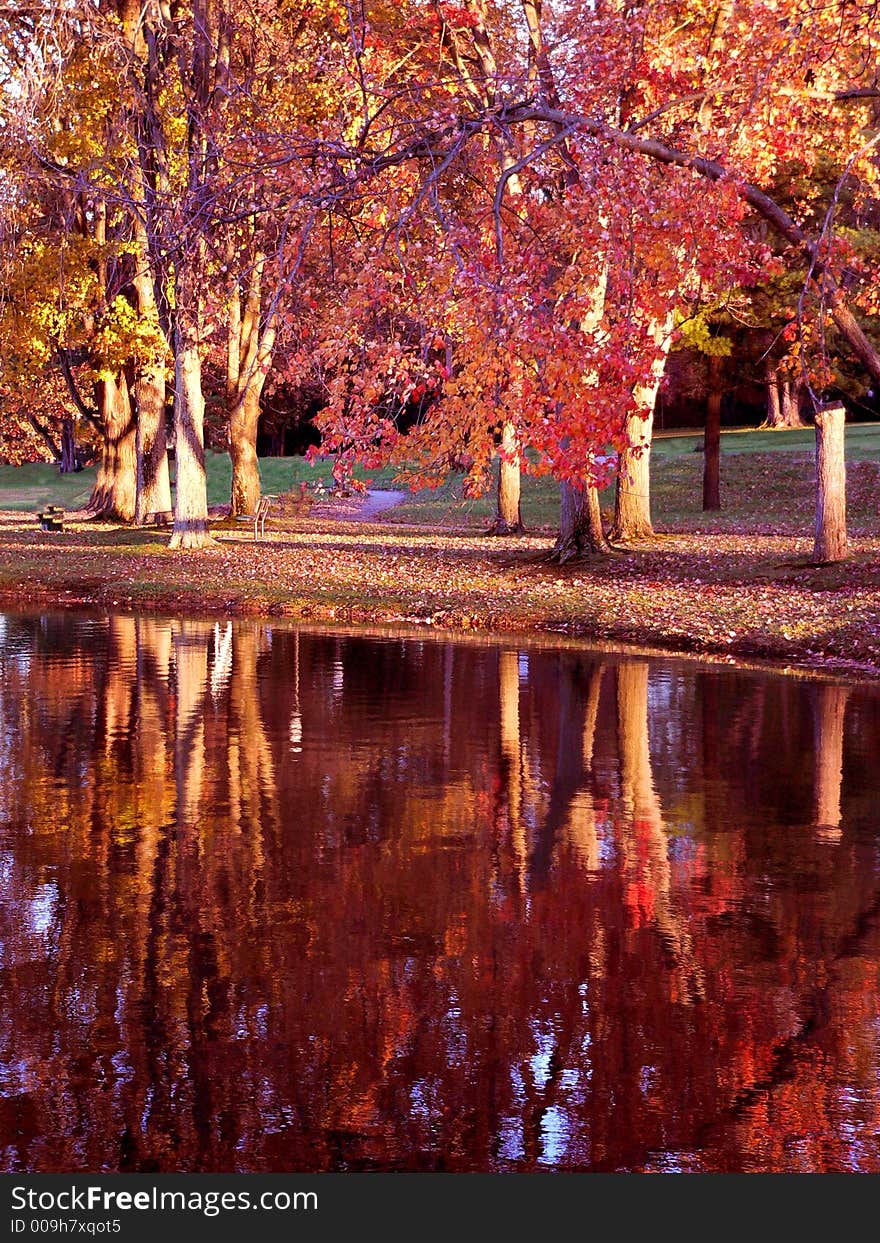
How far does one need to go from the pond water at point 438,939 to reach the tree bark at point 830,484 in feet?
37.6

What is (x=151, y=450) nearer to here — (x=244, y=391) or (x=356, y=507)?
(x=244, y=391)

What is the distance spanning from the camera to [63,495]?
73812 mm

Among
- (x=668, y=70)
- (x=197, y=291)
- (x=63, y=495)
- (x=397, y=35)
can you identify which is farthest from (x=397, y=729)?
(x=63, y=495)

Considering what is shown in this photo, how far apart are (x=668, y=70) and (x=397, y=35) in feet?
24.8

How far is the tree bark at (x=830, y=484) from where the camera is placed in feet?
84.1

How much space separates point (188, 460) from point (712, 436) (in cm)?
1596

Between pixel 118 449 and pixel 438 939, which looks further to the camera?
pixel 118 449

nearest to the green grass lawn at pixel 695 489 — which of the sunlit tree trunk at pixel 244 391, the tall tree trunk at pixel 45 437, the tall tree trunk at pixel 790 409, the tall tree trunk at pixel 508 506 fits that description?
the tall tree trunk at pixel 508 506

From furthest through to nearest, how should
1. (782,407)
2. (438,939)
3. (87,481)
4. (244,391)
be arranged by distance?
(87,481), (782,407), (244,391), (438,939)

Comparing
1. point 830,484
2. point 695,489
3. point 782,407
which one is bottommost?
point 695,489

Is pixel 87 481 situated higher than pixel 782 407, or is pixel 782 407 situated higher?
pixel 782 407

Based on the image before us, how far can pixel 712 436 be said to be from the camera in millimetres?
44656

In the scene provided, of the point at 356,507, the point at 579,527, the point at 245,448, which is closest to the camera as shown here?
the point at 579,527
